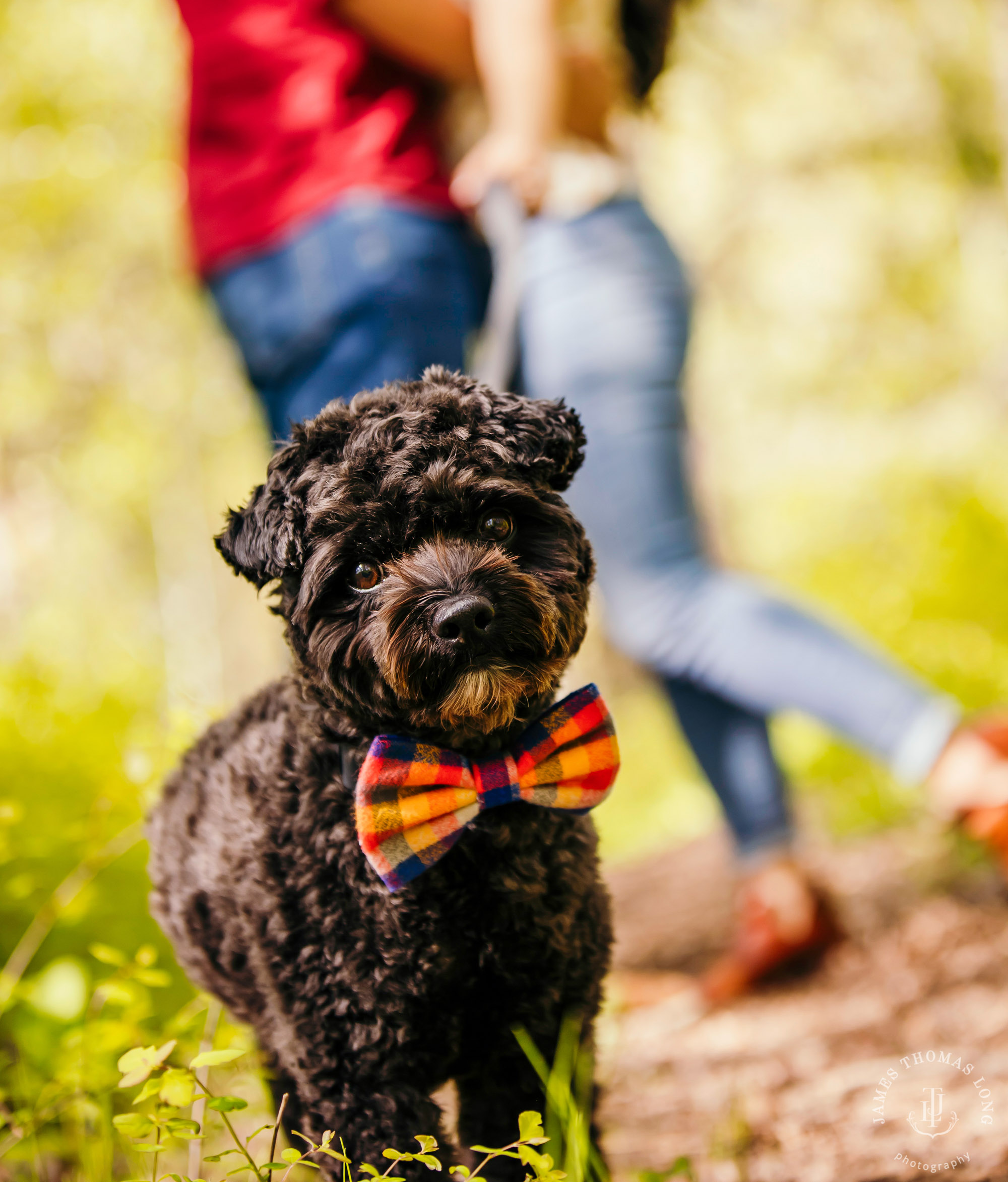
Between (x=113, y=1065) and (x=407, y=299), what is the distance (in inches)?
76.7

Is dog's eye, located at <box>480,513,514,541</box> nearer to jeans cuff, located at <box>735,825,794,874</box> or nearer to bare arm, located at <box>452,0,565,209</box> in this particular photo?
bare arm, located at <box>452,0,565,209</box>

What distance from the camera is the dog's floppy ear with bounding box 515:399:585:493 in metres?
1.60

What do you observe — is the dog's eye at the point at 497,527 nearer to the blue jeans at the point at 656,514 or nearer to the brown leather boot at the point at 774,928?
the blue jeans at the point at 656,514

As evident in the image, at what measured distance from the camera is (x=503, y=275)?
2486 mm

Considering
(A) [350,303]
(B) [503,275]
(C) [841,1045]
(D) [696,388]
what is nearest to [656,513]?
(B) [503,275]

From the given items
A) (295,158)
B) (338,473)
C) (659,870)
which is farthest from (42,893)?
(659,870)

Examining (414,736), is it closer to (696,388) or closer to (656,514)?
(656,514)

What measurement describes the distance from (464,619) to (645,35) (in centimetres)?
242

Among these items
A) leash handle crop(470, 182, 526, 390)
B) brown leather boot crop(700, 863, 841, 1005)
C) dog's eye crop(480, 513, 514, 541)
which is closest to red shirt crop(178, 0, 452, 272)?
leash handle crop(470, 182, 526, 390)

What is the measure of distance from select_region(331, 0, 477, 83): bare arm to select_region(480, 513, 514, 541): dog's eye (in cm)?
179

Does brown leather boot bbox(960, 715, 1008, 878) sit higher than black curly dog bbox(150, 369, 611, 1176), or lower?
lower

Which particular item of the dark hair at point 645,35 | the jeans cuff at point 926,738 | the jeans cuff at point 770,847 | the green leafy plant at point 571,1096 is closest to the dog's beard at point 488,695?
the green leafy plant at point 571,1096

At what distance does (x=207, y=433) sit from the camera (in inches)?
619

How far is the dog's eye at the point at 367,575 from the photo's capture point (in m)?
1.55
